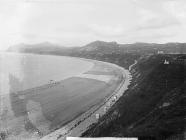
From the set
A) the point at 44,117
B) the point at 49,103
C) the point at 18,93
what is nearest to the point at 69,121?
the point at 44,117

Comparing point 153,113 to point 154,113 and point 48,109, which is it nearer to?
point 154,113

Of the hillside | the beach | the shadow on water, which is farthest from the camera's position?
the shadow on water

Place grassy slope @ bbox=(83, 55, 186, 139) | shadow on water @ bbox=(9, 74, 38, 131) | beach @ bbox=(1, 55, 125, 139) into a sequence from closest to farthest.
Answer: grassy slope @ bbox=(83, 55, 186, 139) → beach @ bbox=(1, 55, 125, 139) → shadow on water @ bbox=(9, 74, 38, 131)

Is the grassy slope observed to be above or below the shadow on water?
above

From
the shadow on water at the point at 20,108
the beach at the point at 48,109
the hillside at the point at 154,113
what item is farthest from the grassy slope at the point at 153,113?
the shadow on water at the point at 20,108

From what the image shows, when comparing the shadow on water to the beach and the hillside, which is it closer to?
the beach

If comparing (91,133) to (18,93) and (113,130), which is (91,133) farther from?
(18,93)

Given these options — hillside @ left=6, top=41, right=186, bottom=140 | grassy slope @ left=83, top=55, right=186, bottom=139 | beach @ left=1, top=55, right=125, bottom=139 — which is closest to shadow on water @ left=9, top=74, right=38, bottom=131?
beach @ left=1, top=55, right=125, bottom=139

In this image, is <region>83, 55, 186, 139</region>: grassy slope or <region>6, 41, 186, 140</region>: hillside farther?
<region>83, 55, 186, 139</region>: grassy slope
